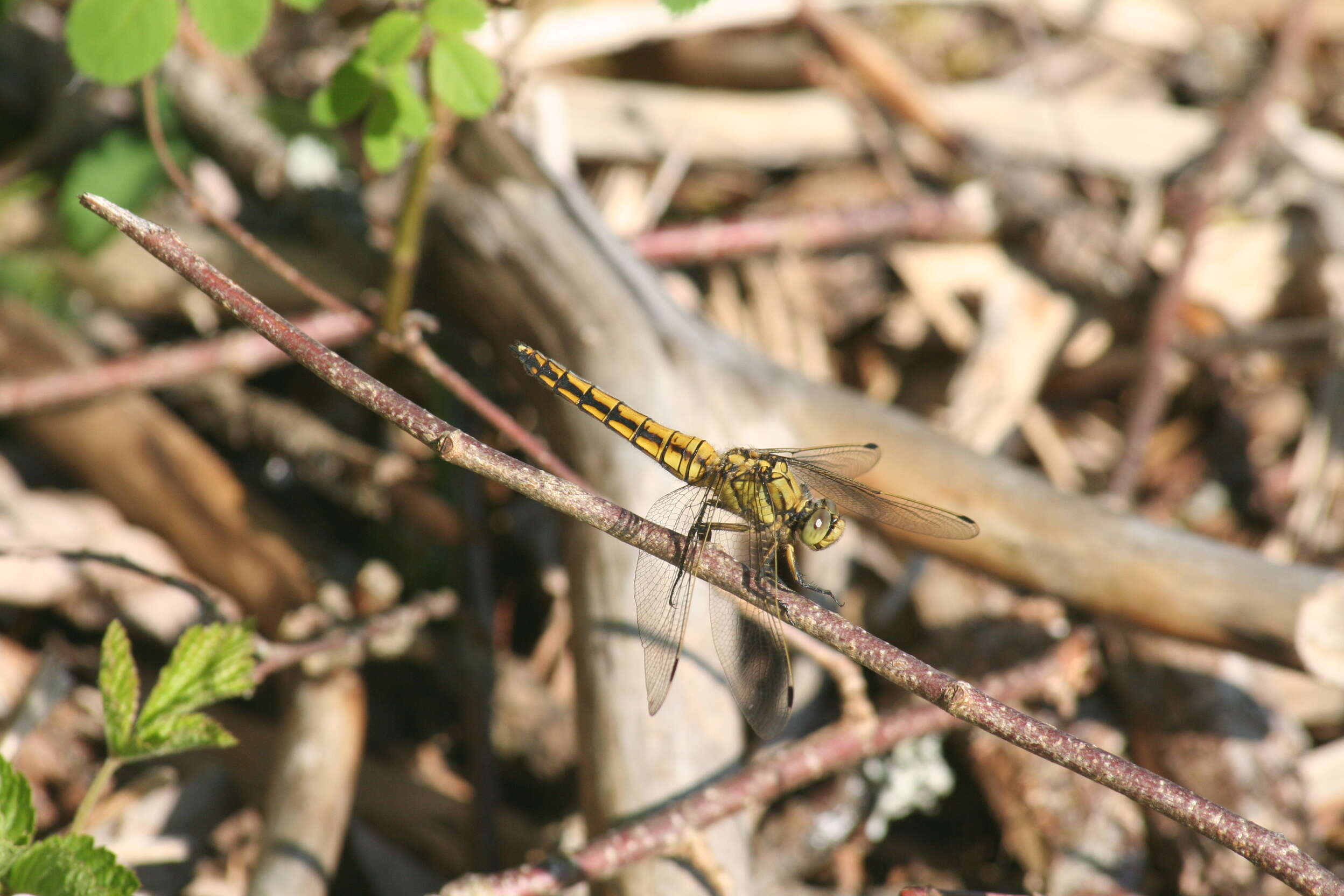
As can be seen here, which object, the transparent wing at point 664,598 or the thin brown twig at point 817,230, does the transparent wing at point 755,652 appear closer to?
the transparent wing at point 664,598

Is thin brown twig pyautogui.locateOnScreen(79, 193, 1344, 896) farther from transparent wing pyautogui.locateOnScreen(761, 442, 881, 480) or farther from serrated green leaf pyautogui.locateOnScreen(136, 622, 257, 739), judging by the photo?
transparent wing pyautogui.locateOnScreen(761, 442, 881, 480)

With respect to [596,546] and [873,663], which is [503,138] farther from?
[873,663]

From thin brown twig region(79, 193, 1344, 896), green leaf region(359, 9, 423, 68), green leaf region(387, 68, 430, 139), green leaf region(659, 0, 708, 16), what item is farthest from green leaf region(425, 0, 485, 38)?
thin brown twig region(79, 193, 1344, 896)

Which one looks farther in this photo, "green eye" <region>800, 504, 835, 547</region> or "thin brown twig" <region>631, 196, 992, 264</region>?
"thin brown twig" <region>631, 196, 992, 264</region>

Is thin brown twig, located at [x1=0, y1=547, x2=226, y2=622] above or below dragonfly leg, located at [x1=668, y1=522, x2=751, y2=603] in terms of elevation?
below

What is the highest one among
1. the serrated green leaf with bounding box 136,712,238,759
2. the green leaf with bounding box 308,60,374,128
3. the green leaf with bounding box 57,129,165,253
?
the green leaf with bounding box 308,60,374,128

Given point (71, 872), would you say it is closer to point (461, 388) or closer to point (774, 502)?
point (461, 388)
